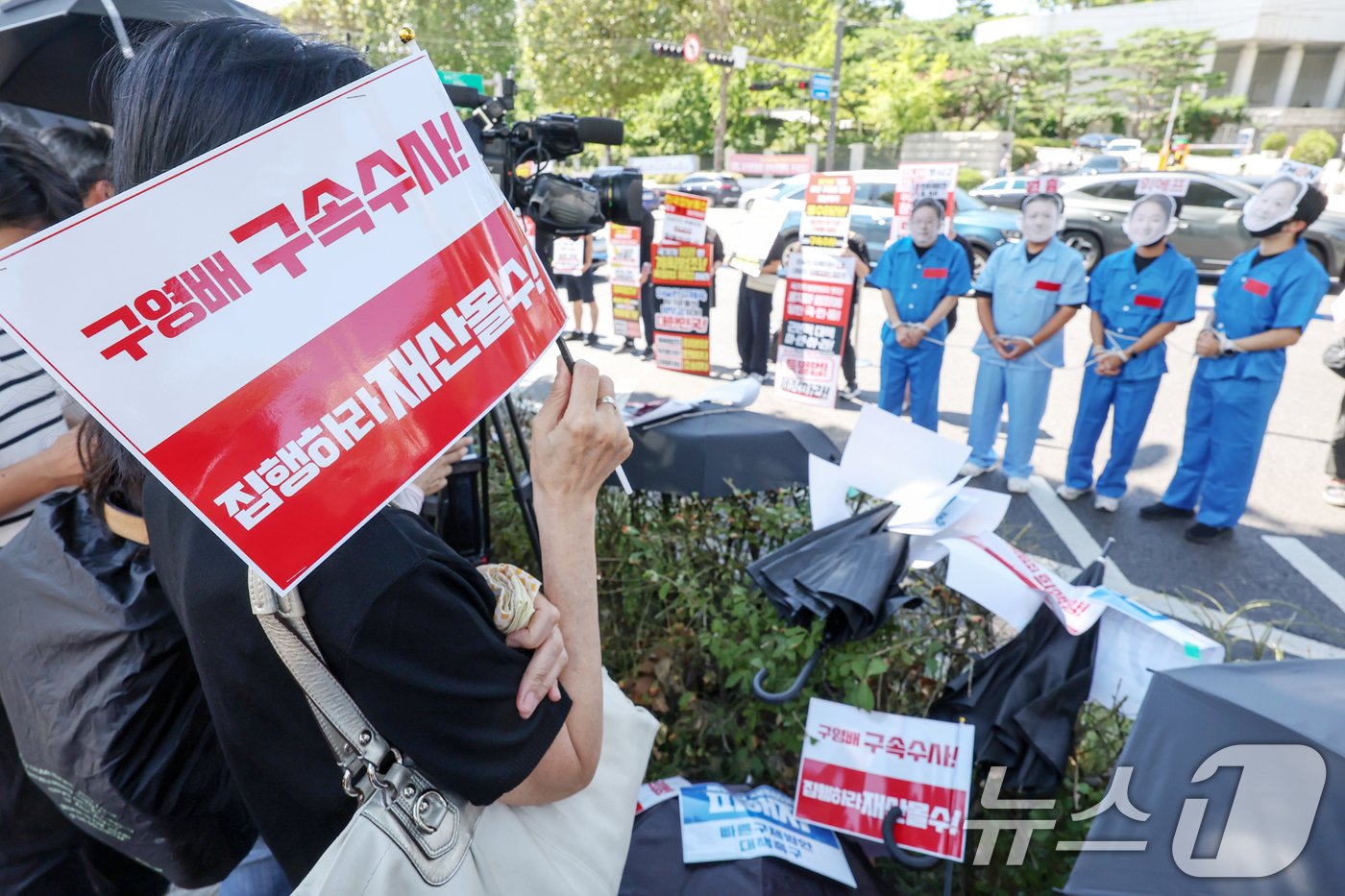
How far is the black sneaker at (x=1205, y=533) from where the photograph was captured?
4156 millimetres

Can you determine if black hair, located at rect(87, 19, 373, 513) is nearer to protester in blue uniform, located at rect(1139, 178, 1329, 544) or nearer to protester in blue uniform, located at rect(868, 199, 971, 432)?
protester in blue uniform, located at rect(1139, 178, 1329, 544)

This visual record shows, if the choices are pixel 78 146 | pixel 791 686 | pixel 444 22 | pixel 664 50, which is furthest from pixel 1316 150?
pixel 444 22

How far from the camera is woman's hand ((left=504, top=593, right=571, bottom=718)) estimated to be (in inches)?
34.3

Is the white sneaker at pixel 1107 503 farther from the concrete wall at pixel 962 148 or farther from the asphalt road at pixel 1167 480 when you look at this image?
the concrete wall at pixel 962 148

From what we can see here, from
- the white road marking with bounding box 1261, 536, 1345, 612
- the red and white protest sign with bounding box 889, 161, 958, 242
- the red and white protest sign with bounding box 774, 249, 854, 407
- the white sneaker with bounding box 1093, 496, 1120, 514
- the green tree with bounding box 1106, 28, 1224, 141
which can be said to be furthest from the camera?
the green tree with bounding box 1106, 28, 1224, 141

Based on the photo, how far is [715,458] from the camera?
2.13m

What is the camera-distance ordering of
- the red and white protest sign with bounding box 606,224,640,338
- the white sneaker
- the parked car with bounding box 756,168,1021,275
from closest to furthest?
1. the white sneaker
2. the red and white protest sign with bounding box 606,224,640,338
3. the parked car with bounding box 756,168,1021,275

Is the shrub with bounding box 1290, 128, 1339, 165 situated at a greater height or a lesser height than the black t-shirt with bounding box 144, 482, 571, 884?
lesser

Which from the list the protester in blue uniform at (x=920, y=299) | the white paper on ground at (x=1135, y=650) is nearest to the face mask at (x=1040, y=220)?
the protester in blue uniform at (x=920, y=299)

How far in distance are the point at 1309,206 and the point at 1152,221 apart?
714 millimetres

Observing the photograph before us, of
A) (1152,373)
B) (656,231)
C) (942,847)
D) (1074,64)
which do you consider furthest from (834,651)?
(1074,64)

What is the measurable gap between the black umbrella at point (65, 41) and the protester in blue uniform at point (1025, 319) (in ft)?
13.8

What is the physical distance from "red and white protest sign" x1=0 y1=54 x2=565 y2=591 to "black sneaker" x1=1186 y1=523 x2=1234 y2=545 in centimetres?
445

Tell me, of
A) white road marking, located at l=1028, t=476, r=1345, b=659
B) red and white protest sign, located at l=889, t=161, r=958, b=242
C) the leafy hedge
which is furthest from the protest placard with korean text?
the leafy hedge
